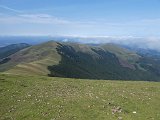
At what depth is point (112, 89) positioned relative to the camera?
1542 inches

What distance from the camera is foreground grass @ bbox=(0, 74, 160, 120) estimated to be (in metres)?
27.2

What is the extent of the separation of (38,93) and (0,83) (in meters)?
7.41

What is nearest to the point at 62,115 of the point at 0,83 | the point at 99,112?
the point at 99,112

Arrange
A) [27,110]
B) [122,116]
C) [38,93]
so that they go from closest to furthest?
1. [122,116]
2. [27,110]
3. [38,93]

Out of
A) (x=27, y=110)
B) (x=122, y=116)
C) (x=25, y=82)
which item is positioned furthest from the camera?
(x=25, y=82)

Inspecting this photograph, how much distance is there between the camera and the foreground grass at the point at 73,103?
89.1 ft

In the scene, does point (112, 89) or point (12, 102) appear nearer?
point (12, 102)

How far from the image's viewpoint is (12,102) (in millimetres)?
31531

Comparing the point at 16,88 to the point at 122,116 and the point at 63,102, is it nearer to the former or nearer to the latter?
the point at 63,102

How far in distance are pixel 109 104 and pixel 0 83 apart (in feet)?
53.9

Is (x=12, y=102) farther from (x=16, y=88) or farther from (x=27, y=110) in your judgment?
(x=16, y=88)

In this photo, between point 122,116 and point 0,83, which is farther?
point 0,83

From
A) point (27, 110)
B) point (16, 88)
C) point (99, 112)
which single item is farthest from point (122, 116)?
point (16, 88)

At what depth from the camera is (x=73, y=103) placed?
99.8 feet
